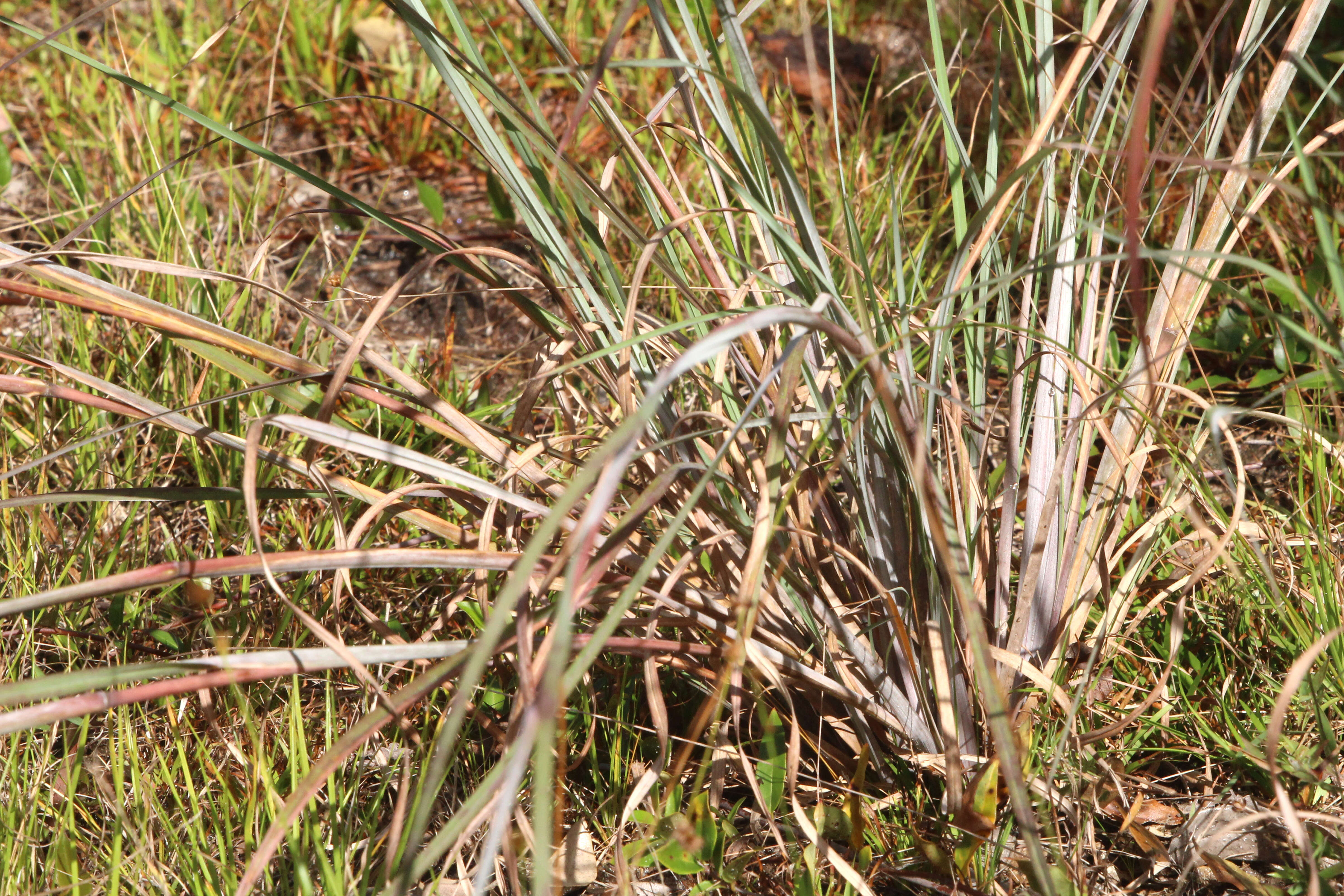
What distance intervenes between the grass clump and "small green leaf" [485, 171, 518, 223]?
2.20 feet

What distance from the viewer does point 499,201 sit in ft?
6.61

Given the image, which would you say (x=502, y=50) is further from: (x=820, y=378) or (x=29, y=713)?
(x=29, y=713)

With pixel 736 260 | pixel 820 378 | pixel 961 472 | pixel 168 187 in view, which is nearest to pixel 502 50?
pixel 736 260

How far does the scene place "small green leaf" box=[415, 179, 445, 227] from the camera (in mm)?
1969

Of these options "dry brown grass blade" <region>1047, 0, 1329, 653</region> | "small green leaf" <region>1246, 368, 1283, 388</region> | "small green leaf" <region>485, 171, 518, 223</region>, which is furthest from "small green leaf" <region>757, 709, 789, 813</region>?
"small green leaf" <region>485, 171, 518, 223</region>

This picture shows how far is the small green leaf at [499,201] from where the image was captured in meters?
2.01

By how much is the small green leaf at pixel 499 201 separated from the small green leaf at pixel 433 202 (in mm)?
104

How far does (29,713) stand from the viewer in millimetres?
630

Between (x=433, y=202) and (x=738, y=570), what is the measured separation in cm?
134

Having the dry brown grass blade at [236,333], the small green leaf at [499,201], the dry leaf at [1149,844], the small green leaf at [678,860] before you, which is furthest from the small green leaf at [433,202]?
the dry leaf at [1149,844]

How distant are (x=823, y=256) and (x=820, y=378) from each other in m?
0.11

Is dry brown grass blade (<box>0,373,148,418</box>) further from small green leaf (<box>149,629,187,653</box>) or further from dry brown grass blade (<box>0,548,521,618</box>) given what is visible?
small green leaf (<box>149,629,187,653</box>)

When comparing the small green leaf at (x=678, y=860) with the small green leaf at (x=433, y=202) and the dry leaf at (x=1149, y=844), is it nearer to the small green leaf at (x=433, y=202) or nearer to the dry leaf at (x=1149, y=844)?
the dry leaf at (x=1149, y=844)

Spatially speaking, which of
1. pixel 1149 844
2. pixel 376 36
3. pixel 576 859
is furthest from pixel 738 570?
pixel 376 36
